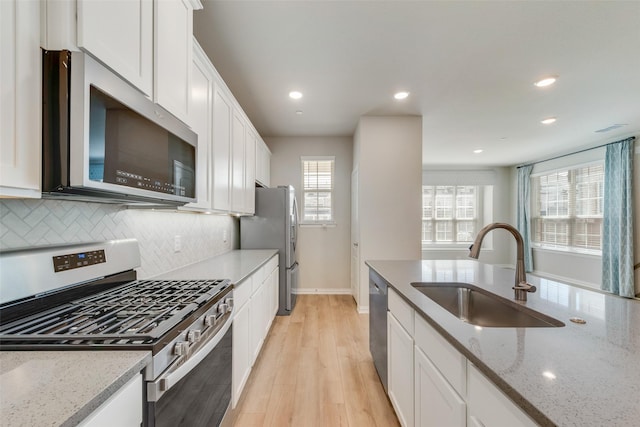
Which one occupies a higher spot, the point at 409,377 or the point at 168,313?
the point at 168,313

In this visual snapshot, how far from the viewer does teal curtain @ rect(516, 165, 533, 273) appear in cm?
666

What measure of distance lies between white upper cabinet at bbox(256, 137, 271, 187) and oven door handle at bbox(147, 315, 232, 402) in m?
2.77

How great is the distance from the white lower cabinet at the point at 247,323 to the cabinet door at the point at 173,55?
3.56 feet

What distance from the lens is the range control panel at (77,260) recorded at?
3.59 ft

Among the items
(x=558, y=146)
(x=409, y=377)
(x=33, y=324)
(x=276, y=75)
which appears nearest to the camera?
(x=33, y=324)

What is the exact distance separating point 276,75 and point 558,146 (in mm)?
5722

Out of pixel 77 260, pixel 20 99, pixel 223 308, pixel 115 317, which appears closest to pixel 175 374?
pixel 115 317

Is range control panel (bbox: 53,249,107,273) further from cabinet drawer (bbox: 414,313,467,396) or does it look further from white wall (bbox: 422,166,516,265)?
white wall (bbox: 422,166,516,265)

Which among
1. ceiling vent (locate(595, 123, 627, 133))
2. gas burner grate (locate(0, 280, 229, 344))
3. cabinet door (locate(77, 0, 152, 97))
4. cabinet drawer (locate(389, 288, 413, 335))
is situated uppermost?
ceiling vent (locate(595, 123, 627, 133))

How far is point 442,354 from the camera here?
1042 mm

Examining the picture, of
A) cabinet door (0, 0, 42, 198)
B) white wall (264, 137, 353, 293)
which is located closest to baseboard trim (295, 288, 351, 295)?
white wall (264, 137, 353, 293)

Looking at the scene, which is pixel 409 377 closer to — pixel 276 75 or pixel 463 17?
pixel 463 17

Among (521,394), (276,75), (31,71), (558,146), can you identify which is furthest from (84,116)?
(558,146)

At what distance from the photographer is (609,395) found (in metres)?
0.60
